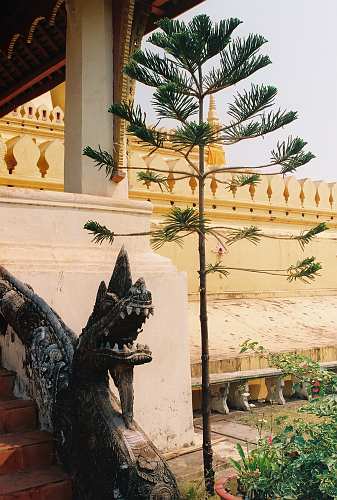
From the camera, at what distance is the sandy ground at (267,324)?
6.50 m

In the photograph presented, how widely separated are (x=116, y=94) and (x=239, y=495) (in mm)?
3216

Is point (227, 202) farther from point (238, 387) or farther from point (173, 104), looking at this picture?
point (173, 104)

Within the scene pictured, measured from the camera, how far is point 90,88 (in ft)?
16.0

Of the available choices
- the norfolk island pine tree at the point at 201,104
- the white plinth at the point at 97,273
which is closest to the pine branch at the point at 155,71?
the norfolk island pine tree at the point at 201,104

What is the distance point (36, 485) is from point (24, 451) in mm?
Answer: 250

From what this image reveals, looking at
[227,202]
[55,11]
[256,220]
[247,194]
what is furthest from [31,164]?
[256,220]

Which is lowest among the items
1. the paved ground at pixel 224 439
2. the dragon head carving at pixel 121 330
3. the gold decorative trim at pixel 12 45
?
the paved ground at pixel 224 439

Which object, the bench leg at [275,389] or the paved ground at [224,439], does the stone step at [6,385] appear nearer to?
the paved ground at [224,439]

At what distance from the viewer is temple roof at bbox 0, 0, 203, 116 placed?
568 cm

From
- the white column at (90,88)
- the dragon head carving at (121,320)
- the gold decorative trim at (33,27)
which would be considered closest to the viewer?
the dragon head carving at (121,320)

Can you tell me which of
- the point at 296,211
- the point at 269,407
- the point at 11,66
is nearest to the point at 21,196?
the point at 269,407

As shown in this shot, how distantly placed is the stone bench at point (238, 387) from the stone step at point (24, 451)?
7.01ft

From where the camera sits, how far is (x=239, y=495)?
296 cm

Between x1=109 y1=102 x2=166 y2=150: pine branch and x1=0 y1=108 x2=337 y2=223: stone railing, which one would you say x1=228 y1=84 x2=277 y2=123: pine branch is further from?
x1=0 y1=108 x2=337 y2=223: stone railing
